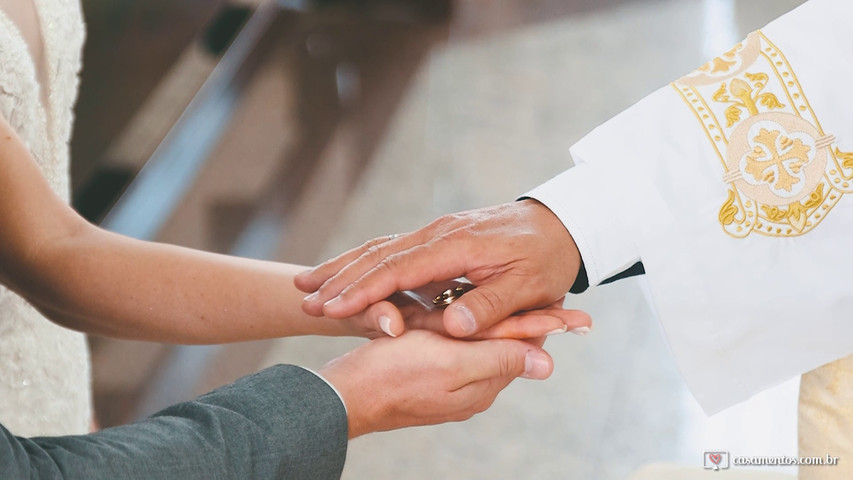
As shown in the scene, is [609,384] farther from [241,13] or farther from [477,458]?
[241,13]

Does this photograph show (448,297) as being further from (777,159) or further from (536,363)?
(777,159)

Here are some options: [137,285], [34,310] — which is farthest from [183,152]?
[137,285]

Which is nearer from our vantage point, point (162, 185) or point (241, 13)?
point (162, 185)

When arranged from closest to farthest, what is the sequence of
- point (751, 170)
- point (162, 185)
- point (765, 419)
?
point (751, 170), point (765, 419), point (162, 185)

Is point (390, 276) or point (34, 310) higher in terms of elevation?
point (390, 276)

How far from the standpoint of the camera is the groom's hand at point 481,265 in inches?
49.3

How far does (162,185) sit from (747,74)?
249 centimetres

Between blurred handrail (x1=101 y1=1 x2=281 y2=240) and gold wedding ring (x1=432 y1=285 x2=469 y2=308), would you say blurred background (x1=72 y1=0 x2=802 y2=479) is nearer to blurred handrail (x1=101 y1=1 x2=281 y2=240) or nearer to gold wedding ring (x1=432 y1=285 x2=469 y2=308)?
blurred handrail (x1=101 y1=1 x2=281 y2=240)

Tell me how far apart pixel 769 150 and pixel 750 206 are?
0.07 m

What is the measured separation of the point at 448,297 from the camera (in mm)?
1305

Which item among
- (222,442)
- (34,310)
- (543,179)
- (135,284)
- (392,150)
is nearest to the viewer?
(222,442)

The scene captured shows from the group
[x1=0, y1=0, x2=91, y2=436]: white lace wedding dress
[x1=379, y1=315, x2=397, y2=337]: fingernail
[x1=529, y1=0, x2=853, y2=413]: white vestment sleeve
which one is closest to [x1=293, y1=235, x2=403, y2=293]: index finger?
[x1=379, y1=315, x2=397, y2=337]: fingernail

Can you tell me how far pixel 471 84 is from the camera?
156 inches

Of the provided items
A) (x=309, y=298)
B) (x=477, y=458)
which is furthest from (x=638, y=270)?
(x=477, y=458)
